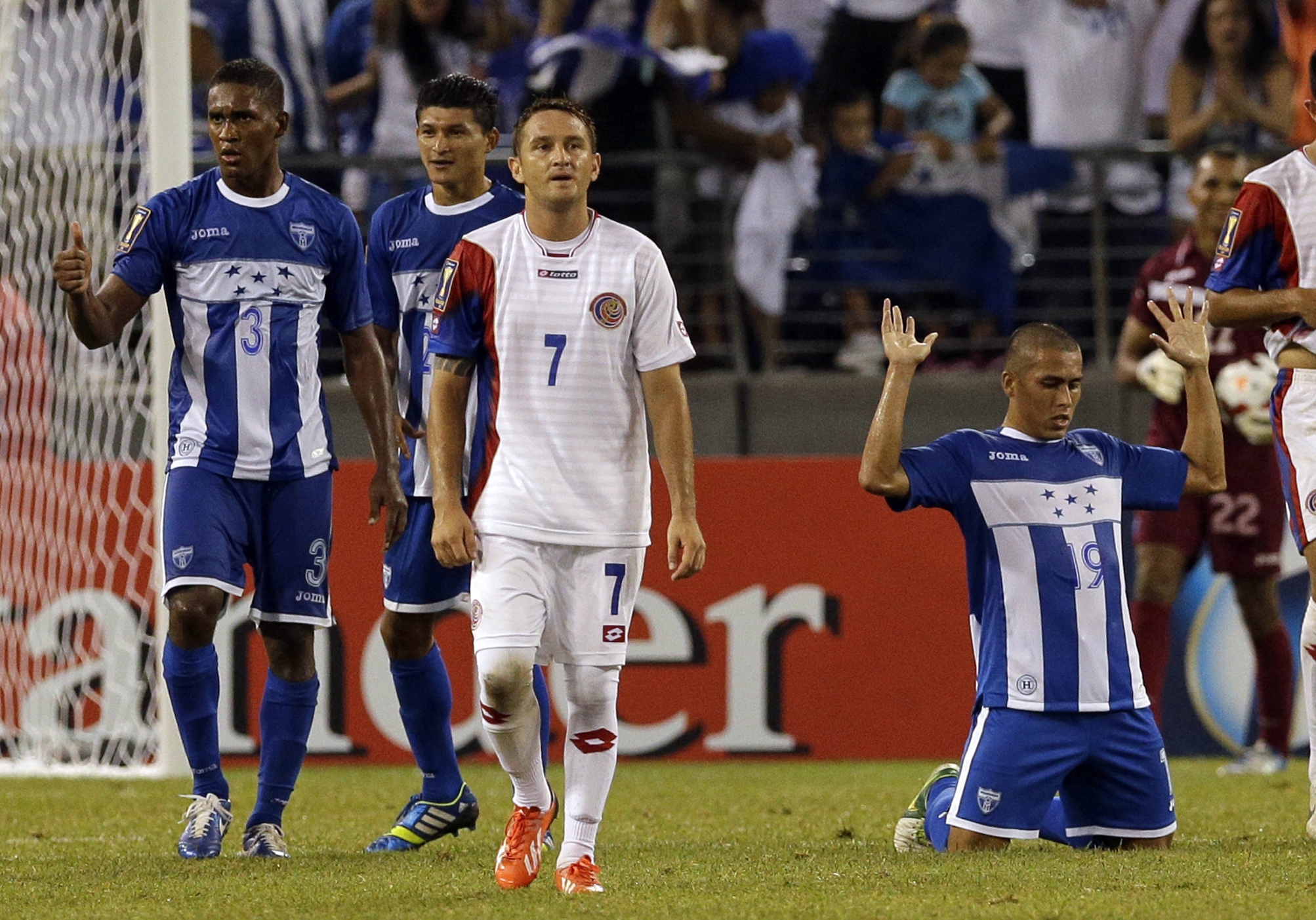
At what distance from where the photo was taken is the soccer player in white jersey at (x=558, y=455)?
4.41 meters

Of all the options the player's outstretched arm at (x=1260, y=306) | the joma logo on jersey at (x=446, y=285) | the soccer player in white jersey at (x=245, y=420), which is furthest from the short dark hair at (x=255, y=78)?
the player's outstretched arm at (x=1260, y=306)

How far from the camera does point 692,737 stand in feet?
28.1

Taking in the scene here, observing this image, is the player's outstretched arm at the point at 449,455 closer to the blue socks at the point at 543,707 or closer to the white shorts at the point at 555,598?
the white shorts at the point at 555,598

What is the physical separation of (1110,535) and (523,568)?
5.93 feet

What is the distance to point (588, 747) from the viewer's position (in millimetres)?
4488

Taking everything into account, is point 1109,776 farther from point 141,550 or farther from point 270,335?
point 141,550

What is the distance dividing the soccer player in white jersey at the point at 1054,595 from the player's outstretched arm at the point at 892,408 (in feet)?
0.11

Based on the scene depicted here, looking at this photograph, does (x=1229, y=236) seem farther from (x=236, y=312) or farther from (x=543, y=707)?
(x=236, y=312)

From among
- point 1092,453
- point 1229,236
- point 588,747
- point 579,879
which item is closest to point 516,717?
point 588,747

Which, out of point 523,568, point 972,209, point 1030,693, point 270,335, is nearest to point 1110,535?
point 1030,693

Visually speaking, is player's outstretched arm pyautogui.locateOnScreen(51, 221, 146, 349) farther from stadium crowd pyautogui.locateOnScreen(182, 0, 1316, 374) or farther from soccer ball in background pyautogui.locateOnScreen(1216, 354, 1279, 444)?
stadium crowd pyautogui.locateOnScreen(182, 0, 1316, 374)

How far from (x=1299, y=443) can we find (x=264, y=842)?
3222 millimetres

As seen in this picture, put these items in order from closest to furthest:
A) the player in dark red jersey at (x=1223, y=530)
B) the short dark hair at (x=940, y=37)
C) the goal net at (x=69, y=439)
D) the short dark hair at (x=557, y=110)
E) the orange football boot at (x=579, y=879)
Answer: the orange football boot at (x=579, y=879)
the short dark hair at (x=557, y=110)
the player in dark red jersey at (x=1223, y=530)
the goal net at (x=69, y=439)
the short dark hair at (x=940, y=37)

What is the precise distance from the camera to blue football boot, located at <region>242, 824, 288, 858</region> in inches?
206
